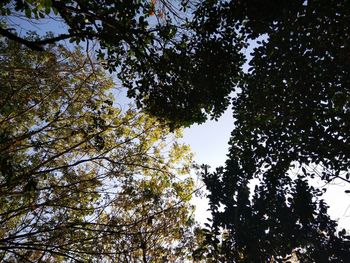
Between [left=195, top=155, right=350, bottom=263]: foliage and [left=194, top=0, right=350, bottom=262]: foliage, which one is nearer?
[left=194, top=0, right=350, bottom=262]: foliage

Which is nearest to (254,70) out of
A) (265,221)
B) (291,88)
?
(291,88)

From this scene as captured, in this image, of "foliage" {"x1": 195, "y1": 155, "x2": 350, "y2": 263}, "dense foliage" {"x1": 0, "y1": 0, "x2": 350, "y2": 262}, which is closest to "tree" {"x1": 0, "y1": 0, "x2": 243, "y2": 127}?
"dense foliage" {"x1": 0, "y1": 0, "x2": 350, "y2": 262}

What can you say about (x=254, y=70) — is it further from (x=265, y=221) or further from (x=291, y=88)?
(x=265, y=221)

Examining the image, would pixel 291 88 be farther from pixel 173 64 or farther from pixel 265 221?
pixel 265 221

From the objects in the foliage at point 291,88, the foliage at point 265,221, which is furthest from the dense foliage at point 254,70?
the foliage at point 265,221

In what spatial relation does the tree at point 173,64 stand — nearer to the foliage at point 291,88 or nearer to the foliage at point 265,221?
the foliage at point 291,88

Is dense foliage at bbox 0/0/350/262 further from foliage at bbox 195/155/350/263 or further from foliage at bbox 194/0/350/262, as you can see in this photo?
foliage at bbox 195/155/350/263

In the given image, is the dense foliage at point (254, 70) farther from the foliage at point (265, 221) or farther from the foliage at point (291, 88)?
the foliage at point (265, 221)

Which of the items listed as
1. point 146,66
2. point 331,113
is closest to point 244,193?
point 331,113

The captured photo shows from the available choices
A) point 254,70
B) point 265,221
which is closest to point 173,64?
point 254,70

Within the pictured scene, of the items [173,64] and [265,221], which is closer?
[173,64]

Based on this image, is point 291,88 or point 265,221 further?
point 265,221

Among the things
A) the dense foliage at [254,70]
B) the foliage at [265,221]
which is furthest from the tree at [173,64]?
the foliage at [265,221]

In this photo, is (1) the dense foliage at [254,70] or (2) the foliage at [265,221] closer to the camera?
(1) the dense foliage at [254,70]
